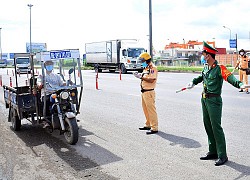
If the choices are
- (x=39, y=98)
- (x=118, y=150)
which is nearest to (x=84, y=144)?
(x=118, y=150)

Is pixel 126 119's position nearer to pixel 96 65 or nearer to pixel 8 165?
pixel 8 165

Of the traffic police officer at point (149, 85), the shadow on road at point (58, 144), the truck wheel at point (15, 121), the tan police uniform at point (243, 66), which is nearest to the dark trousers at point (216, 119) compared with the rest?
the shadow on road at point (58, 144)

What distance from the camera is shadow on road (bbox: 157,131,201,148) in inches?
251

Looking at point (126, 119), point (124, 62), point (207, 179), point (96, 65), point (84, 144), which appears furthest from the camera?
point (96, 65)

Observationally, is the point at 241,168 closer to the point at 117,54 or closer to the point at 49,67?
the point at 49,67

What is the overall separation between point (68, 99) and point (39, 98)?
0.71m

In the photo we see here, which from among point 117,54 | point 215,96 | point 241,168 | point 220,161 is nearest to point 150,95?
point 215,96

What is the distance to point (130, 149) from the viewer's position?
6.21 metres

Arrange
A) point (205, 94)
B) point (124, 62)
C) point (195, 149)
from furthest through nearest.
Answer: point (124, 62) < point (195, 149) < point (205, 94)

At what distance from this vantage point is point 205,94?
5277mm

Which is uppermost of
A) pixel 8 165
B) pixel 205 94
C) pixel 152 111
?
pixel 205 94

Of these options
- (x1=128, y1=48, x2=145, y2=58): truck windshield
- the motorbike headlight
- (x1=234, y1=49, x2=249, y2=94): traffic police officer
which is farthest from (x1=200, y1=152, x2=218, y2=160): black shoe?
(x1=128, y1=48, x2=145, y2=58): truck windshield

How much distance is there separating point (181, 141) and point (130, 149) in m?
1.13

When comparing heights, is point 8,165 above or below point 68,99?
below
